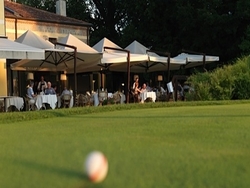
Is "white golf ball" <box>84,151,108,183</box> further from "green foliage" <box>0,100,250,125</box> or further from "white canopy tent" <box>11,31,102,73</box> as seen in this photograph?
"white canopy tent" <box>11,31,102,73</box>

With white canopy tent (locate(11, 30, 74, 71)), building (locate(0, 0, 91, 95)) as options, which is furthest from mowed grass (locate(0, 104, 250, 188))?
building (locate(0, 0, 91, 95))

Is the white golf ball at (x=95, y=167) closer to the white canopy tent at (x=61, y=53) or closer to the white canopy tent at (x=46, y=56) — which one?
the white canopy tent at (x=61, y=53)

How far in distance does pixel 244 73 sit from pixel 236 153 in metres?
14.9

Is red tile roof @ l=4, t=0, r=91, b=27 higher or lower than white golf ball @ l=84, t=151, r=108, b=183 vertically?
higher

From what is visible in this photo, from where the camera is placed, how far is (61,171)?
4.04 metres

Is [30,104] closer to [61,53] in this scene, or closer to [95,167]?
[61,53]

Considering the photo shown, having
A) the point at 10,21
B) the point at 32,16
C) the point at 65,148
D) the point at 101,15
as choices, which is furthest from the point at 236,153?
the point at 101,15

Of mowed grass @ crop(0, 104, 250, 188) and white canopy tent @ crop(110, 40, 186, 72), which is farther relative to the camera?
white canopy tent @ crop(110, 40, 186, 72)

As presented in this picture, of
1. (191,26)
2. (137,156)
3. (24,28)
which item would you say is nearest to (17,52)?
(137,156)

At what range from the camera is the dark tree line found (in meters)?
31.8

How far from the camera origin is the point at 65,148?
536 cm

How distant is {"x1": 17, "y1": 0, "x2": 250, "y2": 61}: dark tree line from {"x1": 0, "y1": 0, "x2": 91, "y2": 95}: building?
279 inches

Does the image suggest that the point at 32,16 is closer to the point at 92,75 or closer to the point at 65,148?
the point at 92,75

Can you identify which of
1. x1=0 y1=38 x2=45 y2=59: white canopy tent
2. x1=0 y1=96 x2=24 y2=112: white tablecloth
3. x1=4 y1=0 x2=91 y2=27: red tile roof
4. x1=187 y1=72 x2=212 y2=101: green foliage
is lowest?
x1=0 y1=96 x2=24 y2=112: white tablecloth
